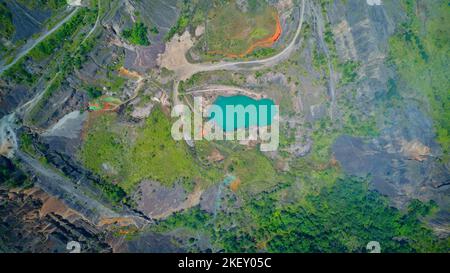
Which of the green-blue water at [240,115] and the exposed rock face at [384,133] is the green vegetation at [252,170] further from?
the exposed rock face at [384,133]

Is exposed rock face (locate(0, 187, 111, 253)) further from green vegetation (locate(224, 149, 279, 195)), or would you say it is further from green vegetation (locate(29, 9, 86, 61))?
green vegetation (locate(224, 149, 279, 195))

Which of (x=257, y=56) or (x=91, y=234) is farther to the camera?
(x=257, y=56)

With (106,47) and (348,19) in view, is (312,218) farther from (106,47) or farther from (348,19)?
(106,47)

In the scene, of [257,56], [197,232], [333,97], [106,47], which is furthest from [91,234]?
[333,97]

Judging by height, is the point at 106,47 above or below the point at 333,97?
above

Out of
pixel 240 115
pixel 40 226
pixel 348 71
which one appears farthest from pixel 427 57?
pixel 40 226

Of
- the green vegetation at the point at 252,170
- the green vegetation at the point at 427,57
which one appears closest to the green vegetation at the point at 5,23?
the green vegetation at the point at 252,170
